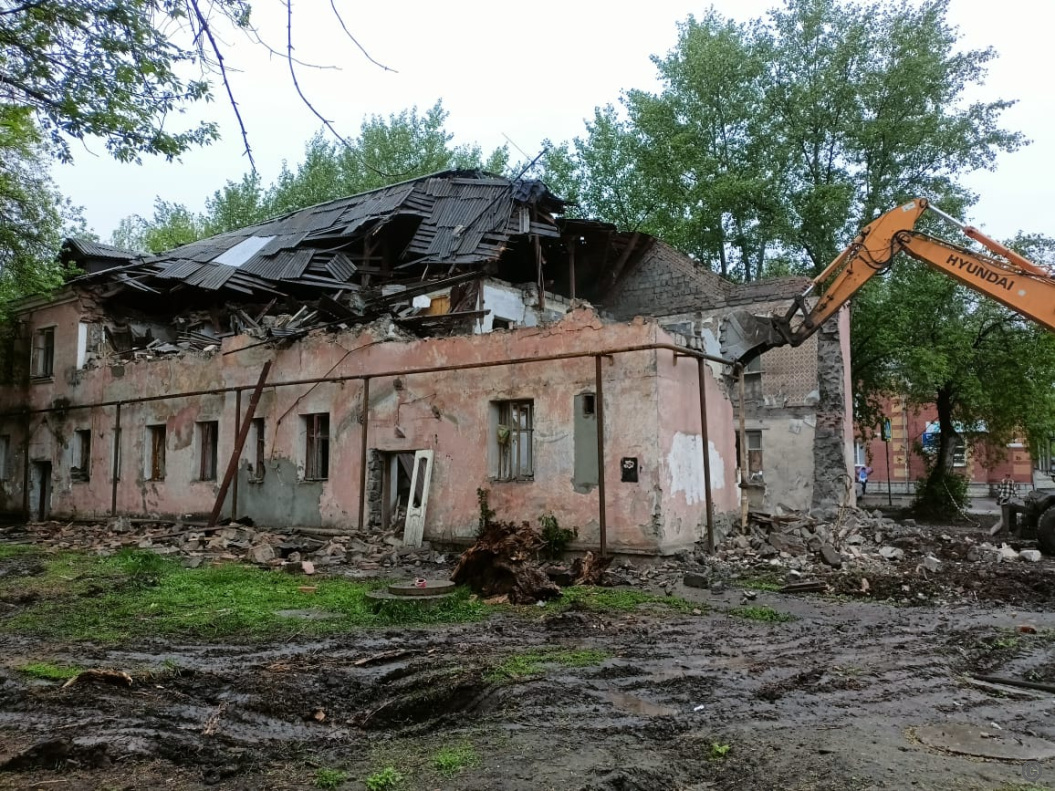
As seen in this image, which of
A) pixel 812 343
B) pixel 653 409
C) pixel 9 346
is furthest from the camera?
pixel 9 346

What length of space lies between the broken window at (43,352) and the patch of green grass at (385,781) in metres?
21.5

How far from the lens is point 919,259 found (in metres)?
12.7

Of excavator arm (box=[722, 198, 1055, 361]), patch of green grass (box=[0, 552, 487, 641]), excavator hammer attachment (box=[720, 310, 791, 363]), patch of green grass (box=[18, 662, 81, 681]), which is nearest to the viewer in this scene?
patch of green grass (box=[18, 662, 81, 681])

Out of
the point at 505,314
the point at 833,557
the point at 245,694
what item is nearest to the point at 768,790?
the point at 245,694

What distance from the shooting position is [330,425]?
49.0ft

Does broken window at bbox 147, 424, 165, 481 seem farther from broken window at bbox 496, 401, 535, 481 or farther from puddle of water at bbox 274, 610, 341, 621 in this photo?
puddle of water at bbox 274, 610, 341, 621

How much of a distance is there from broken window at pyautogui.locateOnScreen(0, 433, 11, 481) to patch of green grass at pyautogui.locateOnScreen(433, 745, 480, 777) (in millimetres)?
23720

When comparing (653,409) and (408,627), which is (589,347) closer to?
(653,409)

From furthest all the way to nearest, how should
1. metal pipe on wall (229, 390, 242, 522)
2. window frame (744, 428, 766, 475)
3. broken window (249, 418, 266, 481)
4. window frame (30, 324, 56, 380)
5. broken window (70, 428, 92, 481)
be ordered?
window frame (30, 324, 56, 380) < broken window (70, 428, 92, 481) < window frame (744, 428, 766, 475) < broken window (249, 418, 266, 481) < metal pipe on wall (229, 390, 242, 522)

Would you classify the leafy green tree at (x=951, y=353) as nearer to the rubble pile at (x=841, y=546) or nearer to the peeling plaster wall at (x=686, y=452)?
the rubble pile at (x=841, y=546)

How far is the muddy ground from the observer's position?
3.79m

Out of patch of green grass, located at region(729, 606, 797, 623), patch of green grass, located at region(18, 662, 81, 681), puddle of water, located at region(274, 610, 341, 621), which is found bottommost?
patch of green grass, located at region(729, 606, 797, 623)

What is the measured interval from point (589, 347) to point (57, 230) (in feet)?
42.8

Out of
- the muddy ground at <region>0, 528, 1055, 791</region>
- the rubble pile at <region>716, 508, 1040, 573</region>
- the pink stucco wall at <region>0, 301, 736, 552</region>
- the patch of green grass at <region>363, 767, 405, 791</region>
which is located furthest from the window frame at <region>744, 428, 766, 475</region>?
the patch of green grass at <region>363, 767, 405, 791</region>
